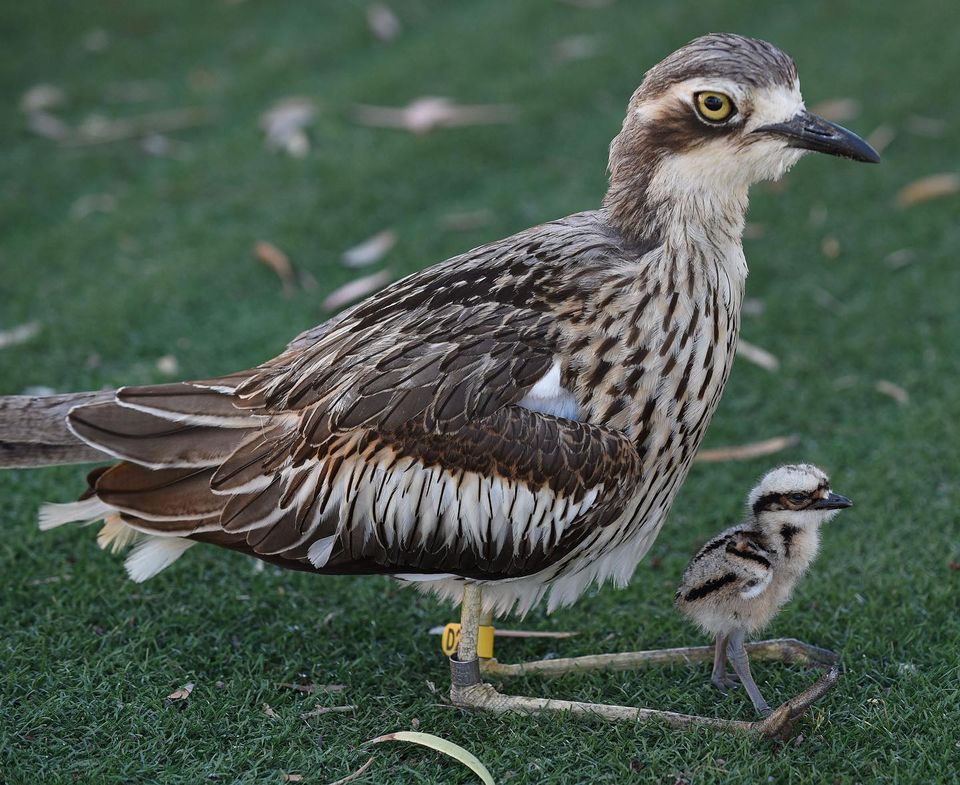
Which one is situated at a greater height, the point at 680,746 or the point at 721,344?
the point at 721,344

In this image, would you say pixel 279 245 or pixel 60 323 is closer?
pixel 60 323

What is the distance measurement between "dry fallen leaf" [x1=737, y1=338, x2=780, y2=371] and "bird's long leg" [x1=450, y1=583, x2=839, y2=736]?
2.34m

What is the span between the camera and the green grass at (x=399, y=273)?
355 centimetres

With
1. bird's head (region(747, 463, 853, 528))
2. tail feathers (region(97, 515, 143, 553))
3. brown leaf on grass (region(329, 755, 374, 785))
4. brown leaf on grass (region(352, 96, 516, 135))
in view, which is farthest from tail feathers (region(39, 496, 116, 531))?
brown leaf on grass (region(352, 96, 516, 135))

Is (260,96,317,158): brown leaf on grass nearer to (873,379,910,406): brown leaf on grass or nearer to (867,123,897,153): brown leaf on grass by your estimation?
(867,123,897,153): brown leaf on grass

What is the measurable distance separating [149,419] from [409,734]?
1.31 m

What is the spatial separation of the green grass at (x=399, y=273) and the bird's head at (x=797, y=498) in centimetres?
53

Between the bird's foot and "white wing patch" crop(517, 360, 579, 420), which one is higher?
"white wing patch" crop(517, 360, 579, 420)

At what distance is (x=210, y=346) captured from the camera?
5891 millimetres

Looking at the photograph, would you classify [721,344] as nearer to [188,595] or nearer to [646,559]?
[646,559]

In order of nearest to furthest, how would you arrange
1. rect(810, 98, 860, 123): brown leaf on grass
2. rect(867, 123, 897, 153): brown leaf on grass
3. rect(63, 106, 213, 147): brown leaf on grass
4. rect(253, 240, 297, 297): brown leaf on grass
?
1. rect(253, 240, 297, 297): brown leaf on grass
2. rect(867, 123, 897, 153): brown leaf on grass
3. rect(810, 98, 860, 123): brown leaf on grass
4. rect(63, 106, 213, 147): brown leaf on grass

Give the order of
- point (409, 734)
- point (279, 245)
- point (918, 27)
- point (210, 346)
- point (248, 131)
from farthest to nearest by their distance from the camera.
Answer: point (918, 27), point (248, 131), point (279, 245), point (210, 346), point (409, 734)

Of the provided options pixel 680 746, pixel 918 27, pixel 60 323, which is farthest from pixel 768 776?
pixel 918 27

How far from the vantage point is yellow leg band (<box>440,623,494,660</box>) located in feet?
12.6
